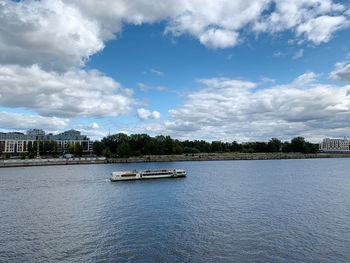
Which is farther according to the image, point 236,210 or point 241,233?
point 236,210

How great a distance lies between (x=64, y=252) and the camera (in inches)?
949

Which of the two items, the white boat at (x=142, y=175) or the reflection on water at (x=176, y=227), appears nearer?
→ the reflection on water at (x=176, y=227)

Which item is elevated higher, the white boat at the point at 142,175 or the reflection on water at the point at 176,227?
the white boat at the point at 142,175

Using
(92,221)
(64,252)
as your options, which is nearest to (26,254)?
(64,252)

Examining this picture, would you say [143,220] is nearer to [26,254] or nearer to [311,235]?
[26,254]

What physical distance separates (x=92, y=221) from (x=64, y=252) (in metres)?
9.73

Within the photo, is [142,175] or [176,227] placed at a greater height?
[142,175]

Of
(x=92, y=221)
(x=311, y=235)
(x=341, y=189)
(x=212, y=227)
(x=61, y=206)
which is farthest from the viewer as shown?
(x=341, y=189)

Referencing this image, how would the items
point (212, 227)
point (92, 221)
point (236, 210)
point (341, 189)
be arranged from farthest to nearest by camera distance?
point (341, 189) < point (236, 210) < point (92, 221) < point (212, 227)

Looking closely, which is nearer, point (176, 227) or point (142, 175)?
point (176, 227)

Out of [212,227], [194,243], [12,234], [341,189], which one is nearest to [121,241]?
[194,243]

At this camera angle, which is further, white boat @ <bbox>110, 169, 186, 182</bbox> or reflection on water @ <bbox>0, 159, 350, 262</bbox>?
white boat @ <bbox>110, 169, 186, 182</bbox>

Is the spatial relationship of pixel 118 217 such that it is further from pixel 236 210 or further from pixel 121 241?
pixel 236 210

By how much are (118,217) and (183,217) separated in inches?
351
